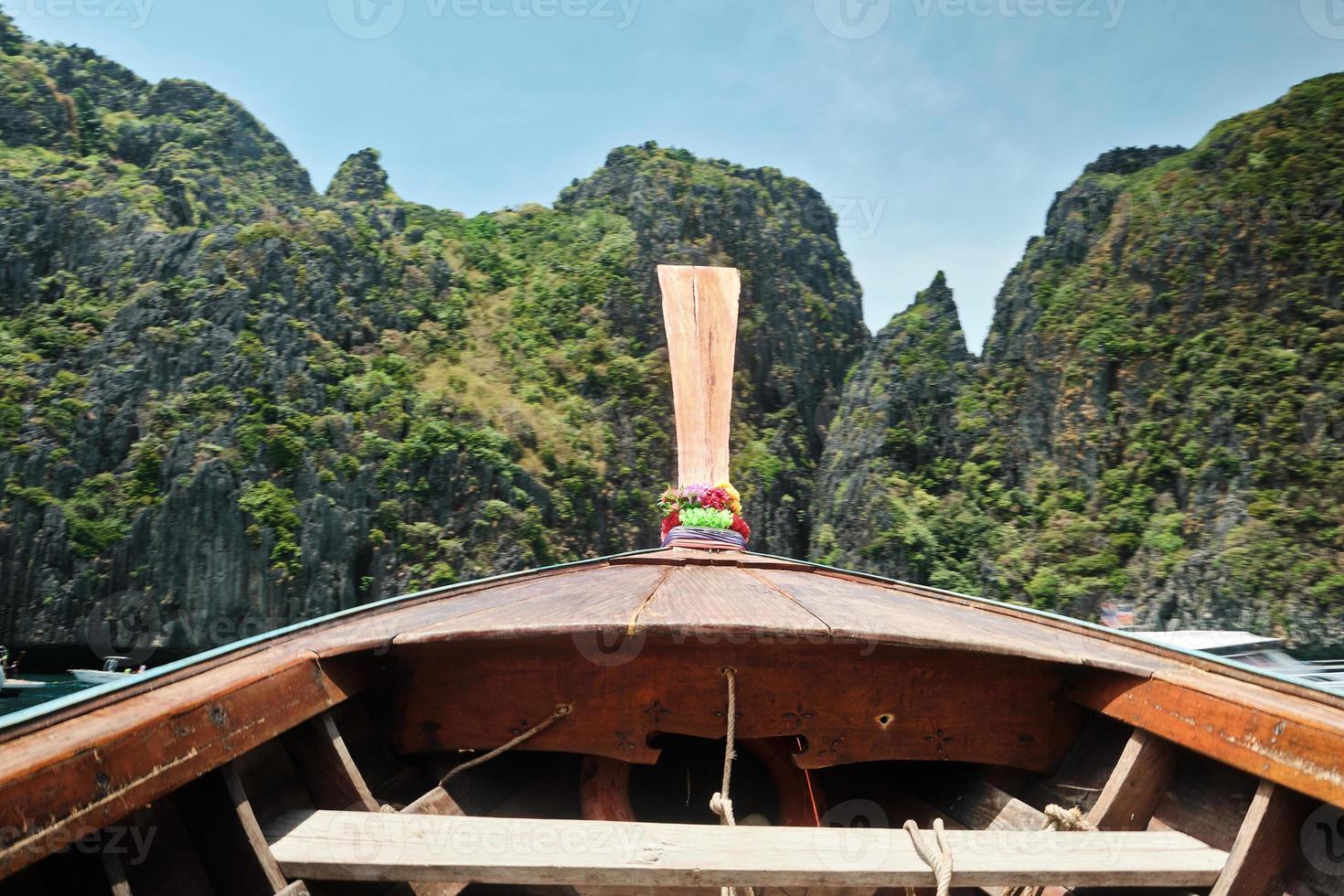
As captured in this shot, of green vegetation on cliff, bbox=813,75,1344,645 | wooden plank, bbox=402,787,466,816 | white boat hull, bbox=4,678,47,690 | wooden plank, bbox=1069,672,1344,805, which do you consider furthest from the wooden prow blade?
green vegetation on cliff, bbox=813,75,1344,645

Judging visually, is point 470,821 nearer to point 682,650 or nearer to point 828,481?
point 682,650

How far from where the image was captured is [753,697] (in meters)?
1.70

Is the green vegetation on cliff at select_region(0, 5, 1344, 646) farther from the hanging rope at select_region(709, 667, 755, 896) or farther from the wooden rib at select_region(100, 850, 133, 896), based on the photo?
the wooden rib at select_region(100, 850, 133, 896)

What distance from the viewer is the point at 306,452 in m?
20.7

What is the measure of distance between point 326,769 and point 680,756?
1.00 m

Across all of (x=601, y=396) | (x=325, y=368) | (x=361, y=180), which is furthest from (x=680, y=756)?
(x=361, y=180)

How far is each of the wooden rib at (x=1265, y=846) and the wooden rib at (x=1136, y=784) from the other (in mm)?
221

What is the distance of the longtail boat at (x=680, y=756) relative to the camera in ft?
3.82

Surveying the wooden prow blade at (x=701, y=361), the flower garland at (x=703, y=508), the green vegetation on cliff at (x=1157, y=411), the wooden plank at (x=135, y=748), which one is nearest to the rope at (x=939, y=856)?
the wooden plank at (x=135, y=748)

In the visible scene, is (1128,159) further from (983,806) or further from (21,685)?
(21,685)

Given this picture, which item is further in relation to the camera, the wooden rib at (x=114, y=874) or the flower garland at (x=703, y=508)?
the flower garland at (x=703, y=508)

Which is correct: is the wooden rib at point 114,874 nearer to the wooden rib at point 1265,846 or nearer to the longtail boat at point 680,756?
the longtail boat at point 680,756

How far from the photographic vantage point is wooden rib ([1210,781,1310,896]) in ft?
4.14

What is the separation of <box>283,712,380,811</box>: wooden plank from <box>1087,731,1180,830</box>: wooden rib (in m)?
1.46
